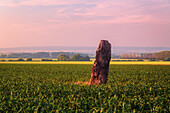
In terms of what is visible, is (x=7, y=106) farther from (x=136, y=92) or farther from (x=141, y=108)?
(x=136, y=92)

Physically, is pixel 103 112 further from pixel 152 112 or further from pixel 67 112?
pixel 152 112

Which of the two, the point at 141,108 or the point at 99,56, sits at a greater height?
the point at 99,56

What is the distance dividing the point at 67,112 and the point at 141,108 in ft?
11.6

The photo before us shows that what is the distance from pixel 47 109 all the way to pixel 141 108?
434 centimetres

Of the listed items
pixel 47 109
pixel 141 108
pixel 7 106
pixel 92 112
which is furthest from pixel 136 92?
pixel 7 106

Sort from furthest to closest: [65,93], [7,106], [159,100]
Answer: [65,93] < [159,100] < [7,106]

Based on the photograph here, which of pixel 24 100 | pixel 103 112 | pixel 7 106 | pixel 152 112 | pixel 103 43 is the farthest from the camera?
pixel 103 43

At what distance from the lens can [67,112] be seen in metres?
8.76

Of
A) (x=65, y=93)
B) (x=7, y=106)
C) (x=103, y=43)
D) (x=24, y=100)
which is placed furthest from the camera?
(x=103, y=43)

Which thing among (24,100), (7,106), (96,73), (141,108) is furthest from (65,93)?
(96,73)

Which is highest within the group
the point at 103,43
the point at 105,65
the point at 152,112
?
the point at 103,43

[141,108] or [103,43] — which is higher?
[103,43]

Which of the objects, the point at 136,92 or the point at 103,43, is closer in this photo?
the point at 136,92

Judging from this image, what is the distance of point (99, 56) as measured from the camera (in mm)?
19844
